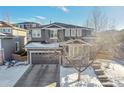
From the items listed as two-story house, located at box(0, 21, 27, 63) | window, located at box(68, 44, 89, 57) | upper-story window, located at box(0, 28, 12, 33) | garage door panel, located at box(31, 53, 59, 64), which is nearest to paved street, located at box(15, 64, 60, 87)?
garage door panel, located at box(31, 53, 59, 64)

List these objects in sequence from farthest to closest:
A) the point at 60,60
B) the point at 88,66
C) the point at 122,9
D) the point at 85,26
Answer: the point at 60,60
the point at 88,66
the point at 85,26
the point at 122,9

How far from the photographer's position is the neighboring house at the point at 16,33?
5342 mm

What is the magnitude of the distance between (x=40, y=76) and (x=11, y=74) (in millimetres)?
756

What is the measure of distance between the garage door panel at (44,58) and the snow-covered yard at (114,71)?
1.36 m

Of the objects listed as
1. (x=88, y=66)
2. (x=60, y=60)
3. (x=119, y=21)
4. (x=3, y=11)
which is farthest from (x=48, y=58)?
(x=119, y=21)

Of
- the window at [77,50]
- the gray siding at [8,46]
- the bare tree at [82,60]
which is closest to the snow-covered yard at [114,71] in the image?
the bare tree at [82,60]

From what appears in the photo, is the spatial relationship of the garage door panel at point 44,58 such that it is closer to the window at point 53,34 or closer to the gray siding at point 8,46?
the window at point 53,34

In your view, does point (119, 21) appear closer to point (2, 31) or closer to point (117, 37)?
point (117, 37)

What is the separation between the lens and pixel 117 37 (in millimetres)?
5039

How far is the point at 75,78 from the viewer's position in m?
5.39

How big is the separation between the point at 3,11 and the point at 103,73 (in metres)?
2.97

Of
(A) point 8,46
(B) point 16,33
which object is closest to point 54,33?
(B) point 16,33

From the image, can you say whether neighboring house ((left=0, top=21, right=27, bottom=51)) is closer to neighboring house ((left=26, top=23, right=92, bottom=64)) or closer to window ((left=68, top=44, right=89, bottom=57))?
neighboring house ((left=26, top=23, right=92, bottom=64))

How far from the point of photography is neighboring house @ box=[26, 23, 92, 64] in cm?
593
